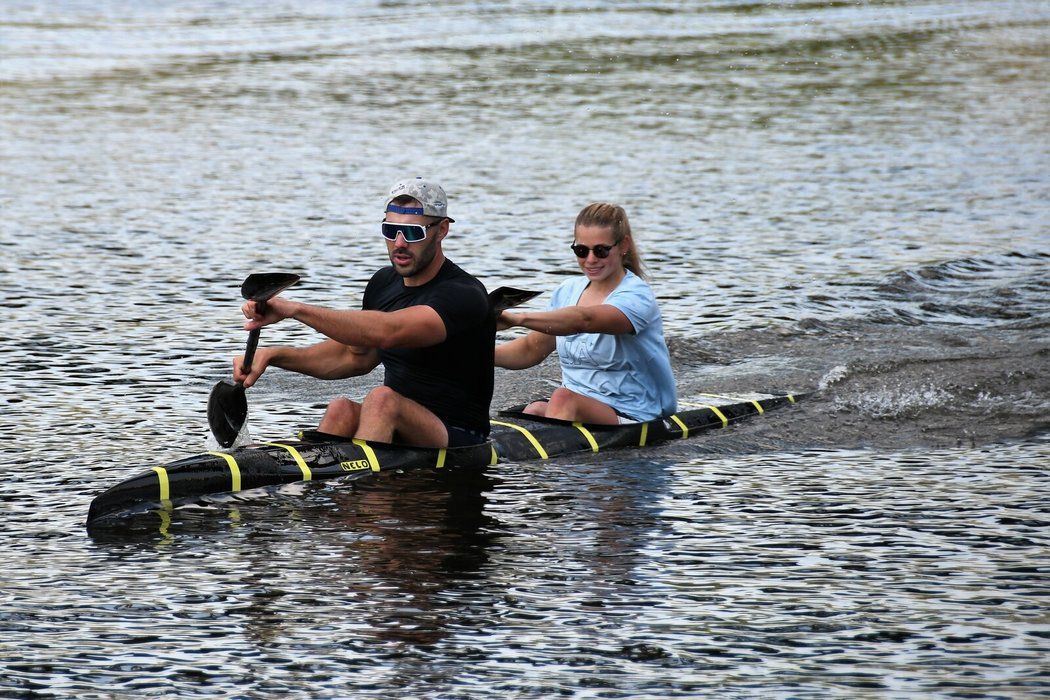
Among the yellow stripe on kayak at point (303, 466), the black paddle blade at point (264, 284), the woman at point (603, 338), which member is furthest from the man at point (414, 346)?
the woman at point (603, 338)

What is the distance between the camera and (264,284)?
26.8 ft

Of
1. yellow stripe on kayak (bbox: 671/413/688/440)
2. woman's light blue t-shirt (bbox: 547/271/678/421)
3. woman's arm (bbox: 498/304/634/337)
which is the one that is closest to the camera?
woman's arm (bbox: 498/304/634/337)

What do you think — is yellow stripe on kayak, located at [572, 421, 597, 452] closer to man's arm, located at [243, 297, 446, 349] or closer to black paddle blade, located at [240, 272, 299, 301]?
man's arm, located at [243, 297, 446, 349]

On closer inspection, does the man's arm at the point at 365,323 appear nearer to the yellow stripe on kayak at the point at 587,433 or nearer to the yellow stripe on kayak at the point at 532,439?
the yellow stripe on kayak at the point at 532,439

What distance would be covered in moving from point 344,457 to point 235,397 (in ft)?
2.33

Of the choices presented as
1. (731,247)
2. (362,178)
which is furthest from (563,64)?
(731,247)

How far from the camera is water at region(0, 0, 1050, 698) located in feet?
22.7

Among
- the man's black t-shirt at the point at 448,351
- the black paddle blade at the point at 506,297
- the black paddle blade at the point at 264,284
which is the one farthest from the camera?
the black paddle blade at the point at 506,297

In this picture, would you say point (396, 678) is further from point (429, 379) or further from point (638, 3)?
point (638, 3)

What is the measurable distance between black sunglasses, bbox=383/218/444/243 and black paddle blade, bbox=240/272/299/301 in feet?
2.34

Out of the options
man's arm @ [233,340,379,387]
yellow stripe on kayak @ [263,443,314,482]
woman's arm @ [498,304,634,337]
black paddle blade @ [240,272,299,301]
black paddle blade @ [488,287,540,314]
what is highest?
black paddle blade @ [240,272,299,301]

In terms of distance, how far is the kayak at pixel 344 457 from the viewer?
339 inches

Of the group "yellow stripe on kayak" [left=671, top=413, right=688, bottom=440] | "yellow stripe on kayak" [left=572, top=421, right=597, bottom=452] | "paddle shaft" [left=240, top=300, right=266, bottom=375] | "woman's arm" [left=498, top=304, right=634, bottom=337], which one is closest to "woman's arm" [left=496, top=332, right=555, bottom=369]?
"woman's arm" [left=498, top=304, right=634, bottom=337]

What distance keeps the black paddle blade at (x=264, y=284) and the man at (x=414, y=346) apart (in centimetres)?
15
